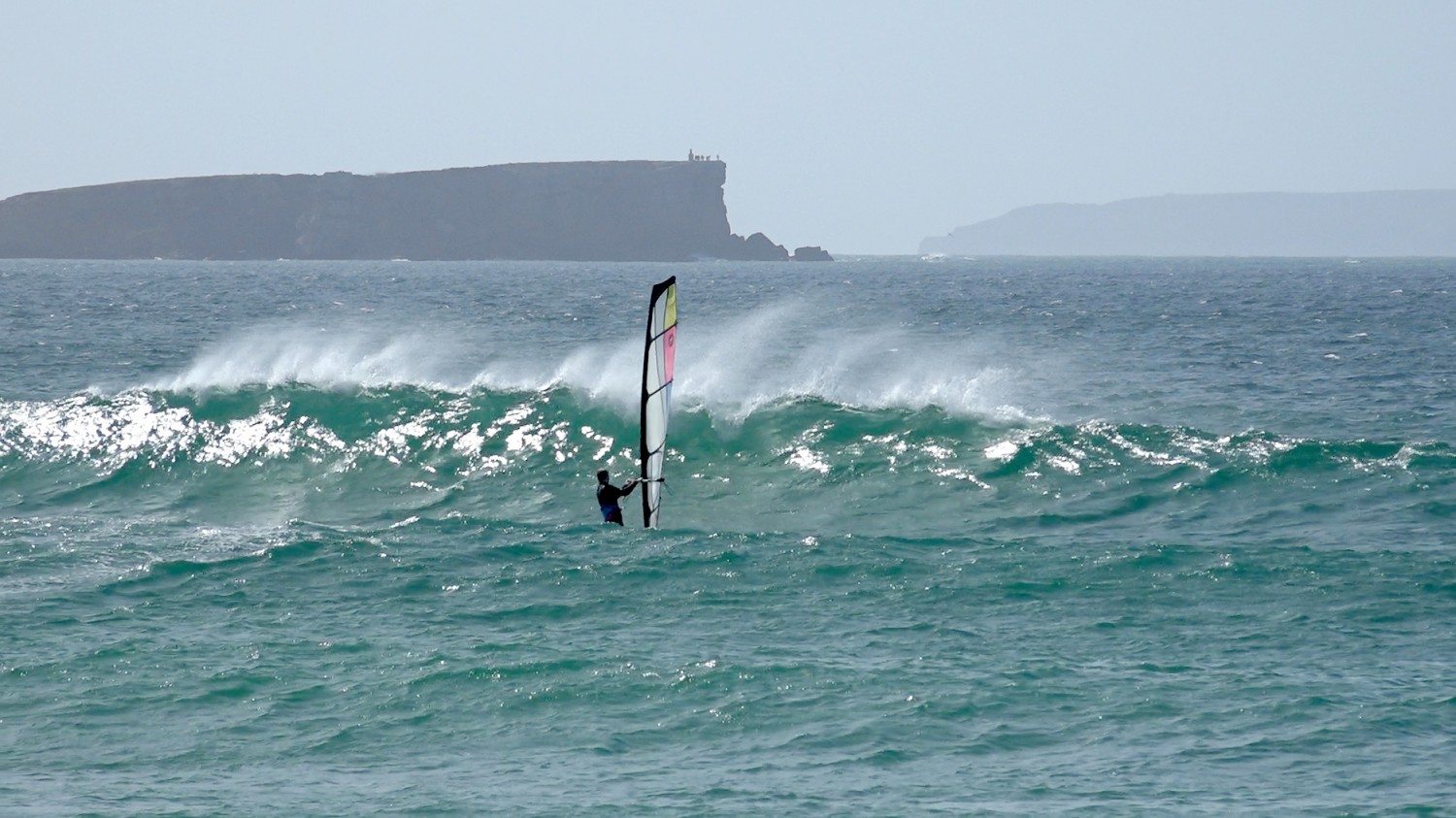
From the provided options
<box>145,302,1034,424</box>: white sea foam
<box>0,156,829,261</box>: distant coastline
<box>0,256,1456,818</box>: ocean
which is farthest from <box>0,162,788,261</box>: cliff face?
<box>0,256,1456,818</box>: ocean

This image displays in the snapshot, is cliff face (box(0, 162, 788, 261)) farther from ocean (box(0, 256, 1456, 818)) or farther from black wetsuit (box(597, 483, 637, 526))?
black wetsuit (box(597, 483, 637, 526))

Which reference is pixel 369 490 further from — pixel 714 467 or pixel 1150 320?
pixel 1150 320

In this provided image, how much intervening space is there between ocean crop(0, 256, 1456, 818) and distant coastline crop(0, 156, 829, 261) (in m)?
140

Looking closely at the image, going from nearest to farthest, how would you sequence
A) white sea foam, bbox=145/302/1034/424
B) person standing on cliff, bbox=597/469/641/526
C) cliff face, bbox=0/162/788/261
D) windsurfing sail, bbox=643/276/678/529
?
windsurfing sail, bbox=643/276/678/529
person standing on cliff, bbox=597/469/641/526
white sea foam, bbox=145/302/1034/424
cliff face, bbox=0/162/788/261

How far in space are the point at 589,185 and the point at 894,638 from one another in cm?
15756

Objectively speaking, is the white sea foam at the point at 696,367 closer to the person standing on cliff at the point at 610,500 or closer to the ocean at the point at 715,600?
the ocean at the point at 715,600

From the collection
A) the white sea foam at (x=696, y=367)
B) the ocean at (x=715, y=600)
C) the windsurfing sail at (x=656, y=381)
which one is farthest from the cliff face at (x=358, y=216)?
the windsurfing sail at (x=656, y=381)

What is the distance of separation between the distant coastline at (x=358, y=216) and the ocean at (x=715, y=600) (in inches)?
5513

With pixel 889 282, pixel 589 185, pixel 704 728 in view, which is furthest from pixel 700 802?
pixel 589 185

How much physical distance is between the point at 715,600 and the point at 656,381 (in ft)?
7.19

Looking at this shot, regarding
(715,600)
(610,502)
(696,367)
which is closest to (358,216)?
(696,367)

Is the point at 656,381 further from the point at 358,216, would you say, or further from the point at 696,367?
the point at 358,216

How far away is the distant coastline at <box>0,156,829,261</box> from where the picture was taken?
161 metres

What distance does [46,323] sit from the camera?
45.8 m
